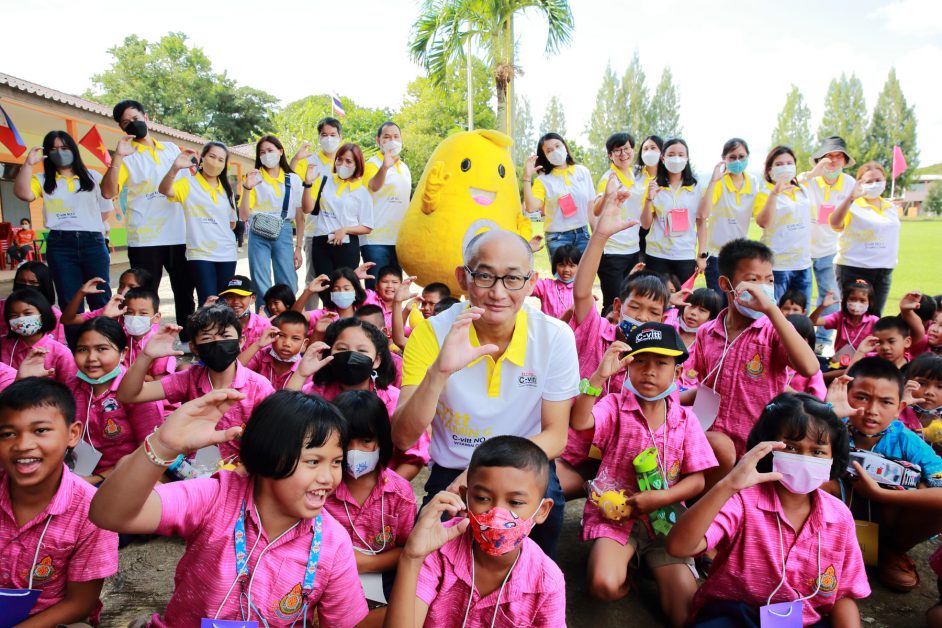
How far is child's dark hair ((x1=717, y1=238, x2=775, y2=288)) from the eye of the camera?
321cm

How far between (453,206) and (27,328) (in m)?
3.82

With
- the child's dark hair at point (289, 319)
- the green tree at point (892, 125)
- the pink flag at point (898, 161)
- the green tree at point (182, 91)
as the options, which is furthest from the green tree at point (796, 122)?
the child's dark hair at point (289, 319)

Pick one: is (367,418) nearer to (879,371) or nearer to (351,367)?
(351,367)

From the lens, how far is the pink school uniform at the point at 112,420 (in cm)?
307

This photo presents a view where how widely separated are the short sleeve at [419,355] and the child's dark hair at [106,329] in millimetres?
1707

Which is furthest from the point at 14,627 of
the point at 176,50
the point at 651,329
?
the point at 176,50

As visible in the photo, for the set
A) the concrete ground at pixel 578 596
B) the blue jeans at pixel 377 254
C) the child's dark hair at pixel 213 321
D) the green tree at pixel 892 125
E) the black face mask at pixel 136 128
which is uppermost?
Answer: the green tree at pixel 892 125

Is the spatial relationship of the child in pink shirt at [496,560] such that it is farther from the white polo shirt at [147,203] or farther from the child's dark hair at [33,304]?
the white polo shirt at [147,203]

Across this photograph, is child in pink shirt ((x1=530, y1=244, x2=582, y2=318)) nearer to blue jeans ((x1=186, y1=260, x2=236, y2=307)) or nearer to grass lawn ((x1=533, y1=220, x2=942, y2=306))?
grass lawn ((x1=533, y1=220, x2=942, y2=306))

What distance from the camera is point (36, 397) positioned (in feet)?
6.51

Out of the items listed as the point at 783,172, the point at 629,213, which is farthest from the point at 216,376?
the point at 783,172

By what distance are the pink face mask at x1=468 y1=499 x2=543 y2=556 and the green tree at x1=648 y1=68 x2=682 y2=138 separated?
165 ft

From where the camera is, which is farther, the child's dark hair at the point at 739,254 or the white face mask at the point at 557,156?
the white face mask at the point at 557,156

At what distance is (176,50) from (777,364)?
47357mm
